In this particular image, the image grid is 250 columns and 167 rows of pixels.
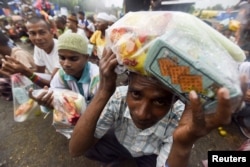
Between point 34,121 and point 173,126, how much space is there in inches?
89.4

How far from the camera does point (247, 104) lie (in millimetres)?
2572

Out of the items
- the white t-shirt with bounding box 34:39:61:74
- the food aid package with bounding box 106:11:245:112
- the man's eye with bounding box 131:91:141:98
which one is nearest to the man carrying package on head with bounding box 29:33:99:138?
the man's eye with bounding box 131:91:141:98

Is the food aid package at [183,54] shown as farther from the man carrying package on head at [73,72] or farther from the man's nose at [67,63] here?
the man's nose at [67,63]

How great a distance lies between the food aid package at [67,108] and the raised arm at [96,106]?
0.25m

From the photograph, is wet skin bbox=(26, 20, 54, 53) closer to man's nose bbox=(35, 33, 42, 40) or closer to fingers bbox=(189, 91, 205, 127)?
man's nose bbox=(35, 33, 42, 40)

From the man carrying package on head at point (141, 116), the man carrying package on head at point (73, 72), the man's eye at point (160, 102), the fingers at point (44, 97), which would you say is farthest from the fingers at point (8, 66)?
the man's eye at point (160, 102)

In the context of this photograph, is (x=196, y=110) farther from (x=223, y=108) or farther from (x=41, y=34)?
(x=41, y=34)

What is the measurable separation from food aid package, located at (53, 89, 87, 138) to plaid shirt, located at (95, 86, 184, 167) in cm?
25

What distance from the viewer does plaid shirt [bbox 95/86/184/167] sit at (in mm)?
1369

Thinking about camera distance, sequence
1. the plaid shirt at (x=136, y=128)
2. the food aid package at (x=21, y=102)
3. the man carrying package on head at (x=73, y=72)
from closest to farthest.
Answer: the plaid shirt at (x=136, y=128) < the man carrying package on head at (x=73, y=72) < the food aid package at (x=21, y=102)

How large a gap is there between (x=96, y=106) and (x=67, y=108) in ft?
1.53

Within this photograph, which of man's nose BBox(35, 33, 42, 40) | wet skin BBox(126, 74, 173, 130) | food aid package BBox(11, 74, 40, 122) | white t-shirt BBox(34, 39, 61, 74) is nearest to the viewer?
wet skin BBox(126, 74, 173, 130)

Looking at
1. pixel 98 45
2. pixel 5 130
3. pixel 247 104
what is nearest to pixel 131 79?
pixel 247 104

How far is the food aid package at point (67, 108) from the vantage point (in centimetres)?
157
